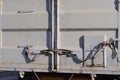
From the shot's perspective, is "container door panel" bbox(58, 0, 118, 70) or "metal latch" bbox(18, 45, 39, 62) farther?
"metal latch" bbox(18, 45, 39, 62)

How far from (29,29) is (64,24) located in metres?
0.62

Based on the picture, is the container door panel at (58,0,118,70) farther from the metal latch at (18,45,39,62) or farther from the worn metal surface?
the metal latch at (18,45,39,62)

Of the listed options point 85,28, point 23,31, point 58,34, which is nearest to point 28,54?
point 23,31

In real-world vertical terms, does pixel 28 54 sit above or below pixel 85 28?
below

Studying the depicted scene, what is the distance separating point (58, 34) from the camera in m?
5.89

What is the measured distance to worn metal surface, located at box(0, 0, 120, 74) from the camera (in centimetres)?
566

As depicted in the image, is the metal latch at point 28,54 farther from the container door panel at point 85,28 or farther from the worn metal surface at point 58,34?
the container door panel at point 85,28

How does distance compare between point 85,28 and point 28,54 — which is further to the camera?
point 28,54

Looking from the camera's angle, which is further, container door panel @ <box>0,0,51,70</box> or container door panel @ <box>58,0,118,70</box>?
container door panel @ <box>0,0,51,70</box>

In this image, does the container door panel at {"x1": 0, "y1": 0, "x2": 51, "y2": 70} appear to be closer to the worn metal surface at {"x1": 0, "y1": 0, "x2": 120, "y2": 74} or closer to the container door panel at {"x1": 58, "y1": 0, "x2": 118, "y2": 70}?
the worn metal surface at {"x1": 0, "y1": 0, "x2": 120, "y2": 74}

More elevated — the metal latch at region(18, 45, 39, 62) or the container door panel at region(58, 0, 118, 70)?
the container door panel at region(58, 0, 118, 70)

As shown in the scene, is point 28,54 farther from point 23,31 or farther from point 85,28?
point 85,28

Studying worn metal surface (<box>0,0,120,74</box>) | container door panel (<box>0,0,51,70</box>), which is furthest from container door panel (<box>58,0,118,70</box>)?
container door panel (<box>0,0,51,70</box>)

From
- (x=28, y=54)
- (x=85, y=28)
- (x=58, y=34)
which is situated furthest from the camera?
(x=28, y=54)
